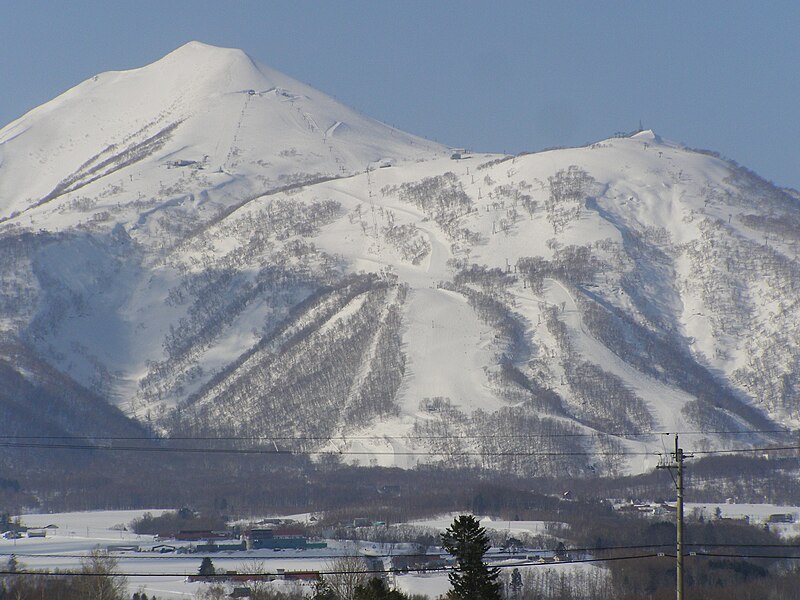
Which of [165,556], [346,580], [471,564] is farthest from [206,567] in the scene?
[471,564]

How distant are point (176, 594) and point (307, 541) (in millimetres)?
33497

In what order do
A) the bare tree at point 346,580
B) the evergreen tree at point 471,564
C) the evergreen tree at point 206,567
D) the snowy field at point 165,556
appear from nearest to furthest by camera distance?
1. the evergreen tree at point 471,564
2. the bare tree at point 346,580
3. the snowy field at point 165,556
4. the evergreen tree at point 206,567

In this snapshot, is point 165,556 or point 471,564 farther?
point 165,556

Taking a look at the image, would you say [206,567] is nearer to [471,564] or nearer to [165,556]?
[165,556]

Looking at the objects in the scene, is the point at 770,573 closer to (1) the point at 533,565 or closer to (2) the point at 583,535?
(1) the point at 533,565

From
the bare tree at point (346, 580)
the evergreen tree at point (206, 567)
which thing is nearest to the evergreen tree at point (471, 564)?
the bare tree at point (346, 580)

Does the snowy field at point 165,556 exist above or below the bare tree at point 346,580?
above

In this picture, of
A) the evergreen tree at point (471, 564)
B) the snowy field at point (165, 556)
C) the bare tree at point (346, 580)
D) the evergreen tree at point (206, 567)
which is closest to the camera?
the evergreen tree at point (471, 564)

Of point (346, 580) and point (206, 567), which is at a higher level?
point (206, 567)

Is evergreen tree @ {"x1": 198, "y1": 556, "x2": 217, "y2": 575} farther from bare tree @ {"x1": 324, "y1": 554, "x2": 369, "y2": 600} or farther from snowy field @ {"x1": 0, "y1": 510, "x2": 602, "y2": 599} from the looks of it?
bare tree @ {"x1": 324, "y1": 554, "x2": 369, "y2": 600}

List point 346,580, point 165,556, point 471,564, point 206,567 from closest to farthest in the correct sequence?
1. point 471,564
2. point 346,580
3. point 206,567
4. point 165,556

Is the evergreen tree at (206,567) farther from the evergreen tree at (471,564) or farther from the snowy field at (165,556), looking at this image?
the evergreen tree at (471,564)

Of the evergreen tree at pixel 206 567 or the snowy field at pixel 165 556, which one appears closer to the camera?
the snowy field at pixel 165 556

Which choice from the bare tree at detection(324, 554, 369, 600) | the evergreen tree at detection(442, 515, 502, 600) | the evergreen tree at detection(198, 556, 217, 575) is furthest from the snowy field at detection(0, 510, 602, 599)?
the evergreen tree at detection(442, 515, 502, 600)
